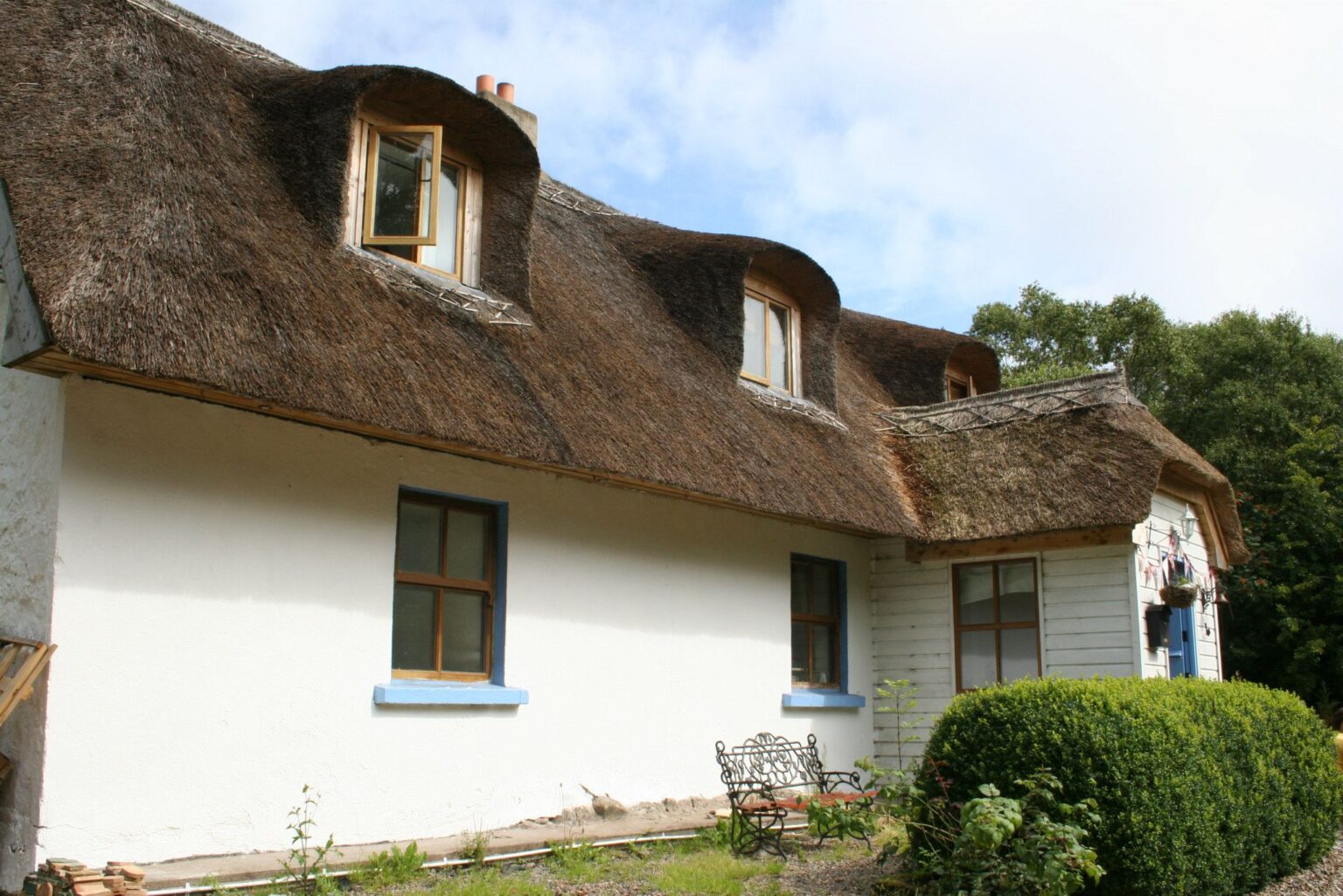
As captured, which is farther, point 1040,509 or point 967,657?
point 967,657

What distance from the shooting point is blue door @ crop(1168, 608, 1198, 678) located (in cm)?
1230

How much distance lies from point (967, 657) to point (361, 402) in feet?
25.1

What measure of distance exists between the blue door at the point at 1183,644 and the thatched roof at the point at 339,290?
278cm

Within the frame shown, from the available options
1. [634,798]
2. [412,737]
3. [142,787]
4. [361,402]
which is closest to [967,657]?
[634,798]

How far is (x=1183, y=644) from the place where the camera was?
12633mm

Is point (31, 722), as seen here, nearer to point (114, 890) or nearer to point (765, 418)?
point (114, 890)

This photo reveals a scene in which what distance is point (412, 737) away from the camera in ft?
25.8

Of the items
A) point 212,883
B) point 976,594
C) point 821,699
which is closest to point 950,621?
point 976,594

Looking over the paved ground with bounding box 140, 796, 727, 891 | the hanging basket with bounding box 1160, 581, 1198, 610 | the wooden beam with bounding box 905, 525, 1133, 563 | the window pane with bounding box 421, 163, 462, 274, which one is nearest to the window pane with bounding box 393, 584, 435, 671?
the paved ground with bounding box 140, 796, 727, 891

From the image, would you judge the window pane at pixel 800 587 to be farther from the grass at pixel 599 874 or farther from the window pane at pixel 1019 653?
the grass at pixel 599 874

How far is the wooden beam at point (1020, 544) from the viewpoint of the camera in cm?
1134

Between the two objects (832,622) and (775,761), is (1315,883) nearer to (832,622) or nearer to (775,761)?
(775,761)

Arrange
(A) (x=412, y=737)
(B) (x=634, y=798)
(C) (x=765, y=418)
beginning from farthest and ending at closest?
1. (C) (x=765, y=418)
2. (B) (x=634, y=798)
3. (A) (x=412, y=737)

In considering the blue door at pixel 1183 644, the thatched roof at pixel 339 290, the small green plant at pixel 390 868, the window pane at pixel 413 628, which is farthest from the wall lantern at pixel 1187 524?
the small green plant at pixel 390 868
